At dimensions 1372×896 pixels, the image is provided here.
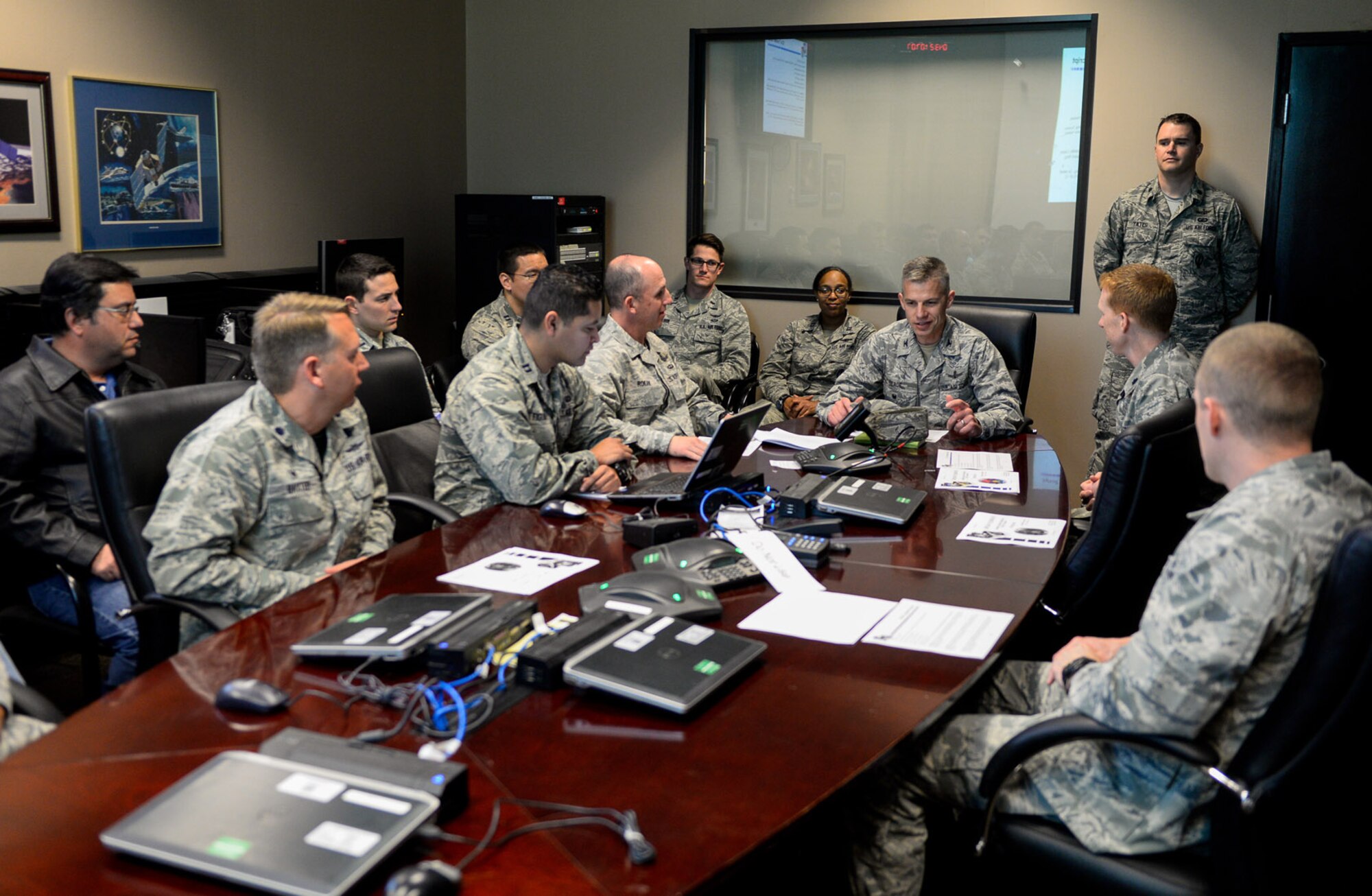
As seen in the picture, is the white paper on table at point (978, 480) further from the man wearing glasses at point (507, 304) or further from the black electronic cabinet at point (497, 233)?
the black electronic cabinet at point (497, 233)

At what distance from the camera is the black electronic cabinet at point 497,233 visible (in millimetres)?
6168

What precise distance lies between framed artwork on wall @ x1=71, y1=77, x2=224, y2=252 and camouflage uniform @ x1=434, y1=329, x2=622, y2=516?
218 cm

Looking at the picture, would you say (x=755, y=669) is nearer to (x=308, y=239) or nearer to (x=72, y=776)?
(x=72, y=776)

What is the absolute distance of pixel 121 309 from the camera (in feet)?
10.7

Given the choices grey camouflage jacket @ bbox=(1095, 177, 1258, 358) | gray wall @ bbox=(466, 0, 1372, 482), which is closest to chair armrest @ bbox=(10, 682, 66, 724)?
grey camouflage jacket @ bbox=(1095, 177, 1258, 358)

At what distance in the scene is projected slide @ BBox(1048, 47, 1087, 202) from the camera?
575 cm

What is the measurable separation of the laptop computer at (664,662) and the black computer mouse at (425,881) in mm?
477

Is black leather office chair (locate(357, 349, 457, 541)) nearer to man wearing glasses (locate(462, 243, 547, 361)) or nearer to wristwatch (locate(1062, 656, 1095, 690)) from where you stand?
wristwatch (locate(1062, 656, 1095, 690))

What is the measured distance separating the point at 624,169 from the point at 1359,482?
5413mm

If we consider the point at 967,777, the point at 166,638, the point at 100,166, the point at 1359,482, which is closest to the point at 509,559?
the point at 166,638

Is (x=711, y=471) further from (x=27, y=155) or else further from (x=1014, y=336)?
(x=27, y=155)

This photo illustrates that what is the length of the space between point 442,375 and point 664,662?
343 centimetres

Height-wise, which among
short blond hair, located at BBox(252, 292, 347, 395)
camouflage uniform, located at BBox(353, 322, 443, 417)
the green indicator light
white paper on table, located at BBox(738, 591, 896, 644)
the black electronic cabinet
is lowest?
white paper on table, located at BBox(738, 591, 896, 644)

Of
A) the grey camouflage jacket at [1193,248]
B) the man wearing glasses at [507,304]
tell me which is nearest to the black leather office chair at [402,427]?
the man wearing glasses at [507,304]
